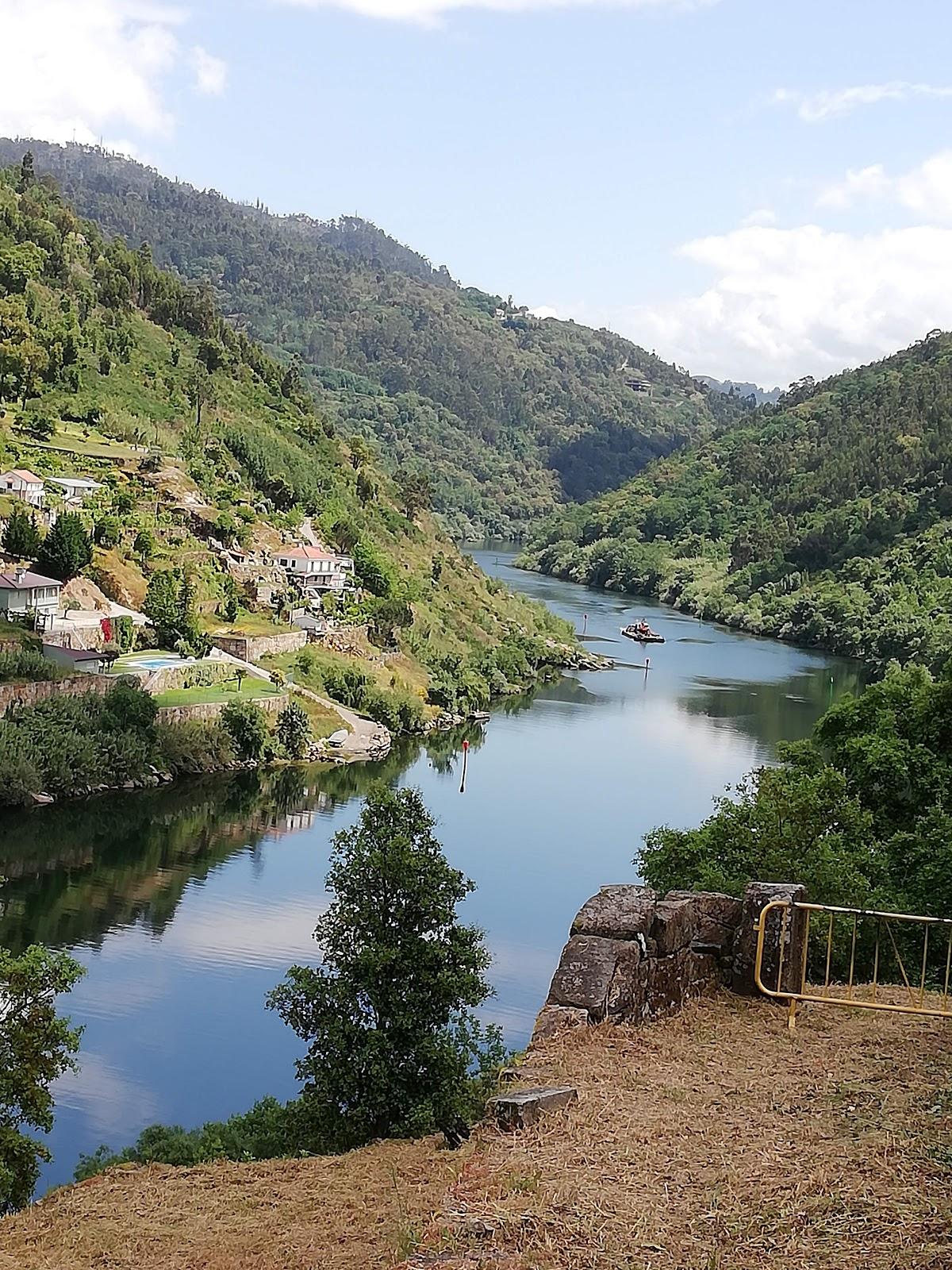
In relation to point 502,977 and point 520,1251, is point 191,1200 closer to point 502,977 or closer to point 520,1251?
point 520,1251

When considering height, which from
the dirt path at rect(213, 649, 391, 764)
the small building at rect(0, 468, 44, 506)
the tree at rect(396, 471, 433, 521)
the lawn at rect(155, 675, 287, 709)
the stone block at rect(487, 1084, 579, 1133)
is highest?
the tree at rect(396, 471, 433, 521)

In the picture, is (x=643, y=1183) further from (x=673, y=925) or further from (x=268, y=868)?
(x=268, y=868)

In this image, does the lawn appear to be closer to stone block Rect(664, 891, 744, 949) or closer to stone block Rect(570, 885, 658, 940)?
stone block Rect(664, 891, 744, 949)

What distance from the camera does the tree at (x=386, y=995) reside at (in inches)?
572

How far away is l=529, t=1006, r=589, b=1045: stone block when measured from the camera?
904cm

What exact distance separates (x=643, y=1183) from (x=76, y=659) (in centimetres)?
3965

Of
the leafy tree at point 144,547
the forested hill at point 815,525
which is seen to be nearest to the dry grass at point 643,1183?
the leafy tree at point 144,547

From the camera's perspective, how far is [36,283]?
7562 centimetres

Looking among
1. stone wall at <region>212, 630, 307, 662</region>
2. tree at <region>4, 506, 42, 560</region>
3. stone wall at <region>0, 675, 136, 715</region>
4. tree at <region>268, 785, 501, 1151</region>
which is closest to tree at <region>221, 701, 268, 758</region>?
stone wall at <region>0, 675, 136, 715</region>

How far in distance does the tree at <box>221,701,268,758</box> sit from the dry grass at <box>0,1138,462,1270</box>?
35.0m

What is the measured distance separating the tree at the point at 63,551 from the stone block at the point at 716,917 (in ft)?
138

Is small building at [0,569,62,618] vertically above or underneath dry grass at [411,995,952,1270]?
above

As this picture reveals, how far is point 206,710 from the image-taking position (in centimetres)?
4516

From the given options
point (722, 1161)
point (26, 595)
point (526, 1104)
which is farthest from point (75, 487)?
point (722, 1161)
